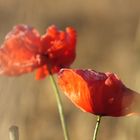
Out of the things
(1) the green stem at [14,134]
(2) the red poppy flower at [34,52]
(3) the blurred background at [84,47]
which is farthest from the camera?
(3) the blurred background at [84,47]

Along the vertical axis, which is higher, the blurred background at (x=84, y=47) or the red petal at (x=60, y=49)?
the blurred background at (x=84, y=47)

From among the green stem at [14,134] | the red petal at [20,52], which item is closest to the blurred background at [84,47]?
the red petal at [20,52]

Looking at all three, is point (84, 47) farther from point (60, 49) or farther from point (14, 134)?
point (14, 134)

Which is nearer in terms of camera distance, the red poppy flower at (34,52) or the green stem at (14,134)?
the green stem at (14,134)

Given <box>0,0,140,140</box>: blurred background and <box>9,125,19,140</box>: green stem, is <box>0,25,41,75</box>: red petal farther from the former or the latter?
<box>0,0,140,140</box>: blurred background

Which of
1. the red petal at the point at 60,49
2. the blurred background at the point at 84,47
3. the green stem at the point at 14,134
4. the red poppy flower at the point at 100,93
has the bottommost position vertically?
the green stem at the point at 14,134

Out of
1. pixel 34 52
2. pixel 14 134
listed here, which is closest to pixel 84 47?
pixel 34 52

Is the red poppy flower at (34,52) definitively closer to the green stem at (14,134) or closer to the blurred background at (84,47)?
the green stem at (14,134)

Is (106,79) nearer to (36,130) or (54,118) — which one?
(36,130)
